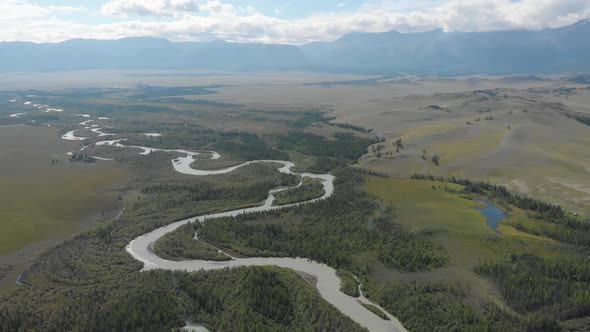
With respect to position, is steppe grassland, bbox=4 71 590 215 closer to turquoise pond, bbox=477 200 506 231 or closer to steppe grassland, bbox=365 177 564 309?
turquoise pond, bbox=477 200 506 231

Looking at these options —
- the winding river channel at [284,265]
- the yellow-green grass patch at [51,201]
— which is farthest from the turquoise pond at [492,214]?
the yellow-green grass patch at [51,201]

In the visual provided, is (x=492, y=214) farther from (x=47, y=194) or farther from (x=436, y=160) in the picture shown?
(x=47, y=194)

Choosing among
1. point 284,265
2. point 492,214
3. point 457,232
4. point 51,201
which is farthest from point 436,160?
point 51,201

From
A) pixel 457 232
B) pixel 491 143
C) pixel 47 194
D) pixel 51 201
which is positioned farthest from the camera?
pixel 491 143

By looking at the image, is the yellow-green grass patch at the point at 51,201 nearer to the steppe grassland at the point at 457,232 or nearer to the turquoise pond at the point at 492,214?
the steppe grassland at the point at 457,232

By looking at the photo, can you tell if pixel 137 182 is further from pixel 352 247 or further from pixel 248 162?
pixel 352 247

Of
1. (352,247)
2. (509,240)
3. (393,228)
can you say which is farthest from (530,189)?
(352,247)

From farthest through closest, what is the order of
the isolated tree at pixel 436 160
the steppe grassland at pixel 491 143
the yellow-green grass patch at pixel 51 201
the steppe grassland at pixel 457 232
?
the isolated tree at pixel 436 160
the steppe grassland at pixel 491 143
the yellow-green grass patch at pixel 51 201
the steppe grassland at pixel 457 232

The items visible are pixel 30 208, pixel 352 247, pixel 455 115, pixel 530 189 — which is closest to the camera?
pixel 352 247

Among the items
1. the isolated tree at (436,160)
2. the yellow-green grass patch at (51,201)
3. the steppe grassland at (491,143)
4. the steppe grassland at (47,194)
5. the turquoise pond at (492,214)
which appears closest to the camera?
the yellow-green grass patch at (51,201)
